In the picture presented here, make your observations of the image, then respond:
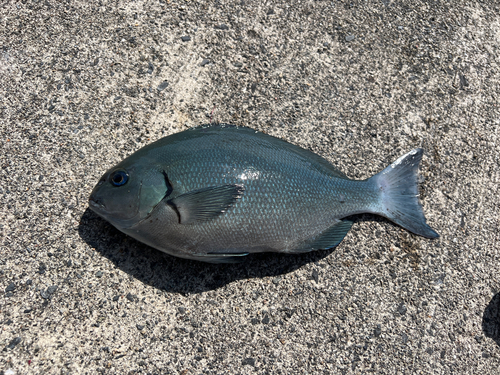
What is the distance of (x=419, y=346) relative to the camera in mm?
2205

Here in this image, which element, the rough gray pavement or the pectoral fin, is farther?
the rough gray pavement

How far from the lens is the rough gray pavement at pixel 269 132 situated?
2102 mm

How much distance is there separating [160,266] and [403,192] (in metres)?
1.55

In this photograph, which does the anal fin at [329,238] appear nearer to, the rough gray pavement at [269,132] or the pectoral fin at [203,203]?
the rough gray pavement at [269,132]

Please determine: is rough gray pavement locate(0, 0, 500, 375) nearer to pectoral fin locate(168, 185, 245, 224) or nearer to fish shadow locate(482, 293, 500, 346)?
fish shadow locate(482, 293, 500, 346)

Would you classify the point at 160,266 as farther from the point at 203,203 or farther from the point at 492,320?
the point at 492,320

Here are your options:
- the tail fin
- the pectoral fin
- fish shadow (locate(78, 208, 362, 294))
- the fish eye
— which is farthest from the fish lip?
the tail fin

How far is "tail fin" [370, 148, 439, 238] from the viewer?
7.18 feet

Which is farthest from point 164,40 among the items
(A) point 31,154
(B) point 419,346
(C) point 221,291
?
(B) point 419,346

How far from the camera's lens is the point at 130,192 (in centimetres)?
191

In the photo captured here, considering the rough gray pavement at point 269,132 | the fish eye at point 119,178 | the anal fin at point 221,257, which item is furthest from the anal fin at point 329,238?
the fish eye at point 119,178

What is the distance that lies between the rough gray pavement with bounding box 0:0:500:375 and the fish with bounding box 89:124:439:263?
287 millimetres

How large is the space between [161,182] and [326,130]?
→ 119cm

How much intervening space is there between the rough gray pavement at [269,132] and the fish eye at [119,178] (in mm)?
412
